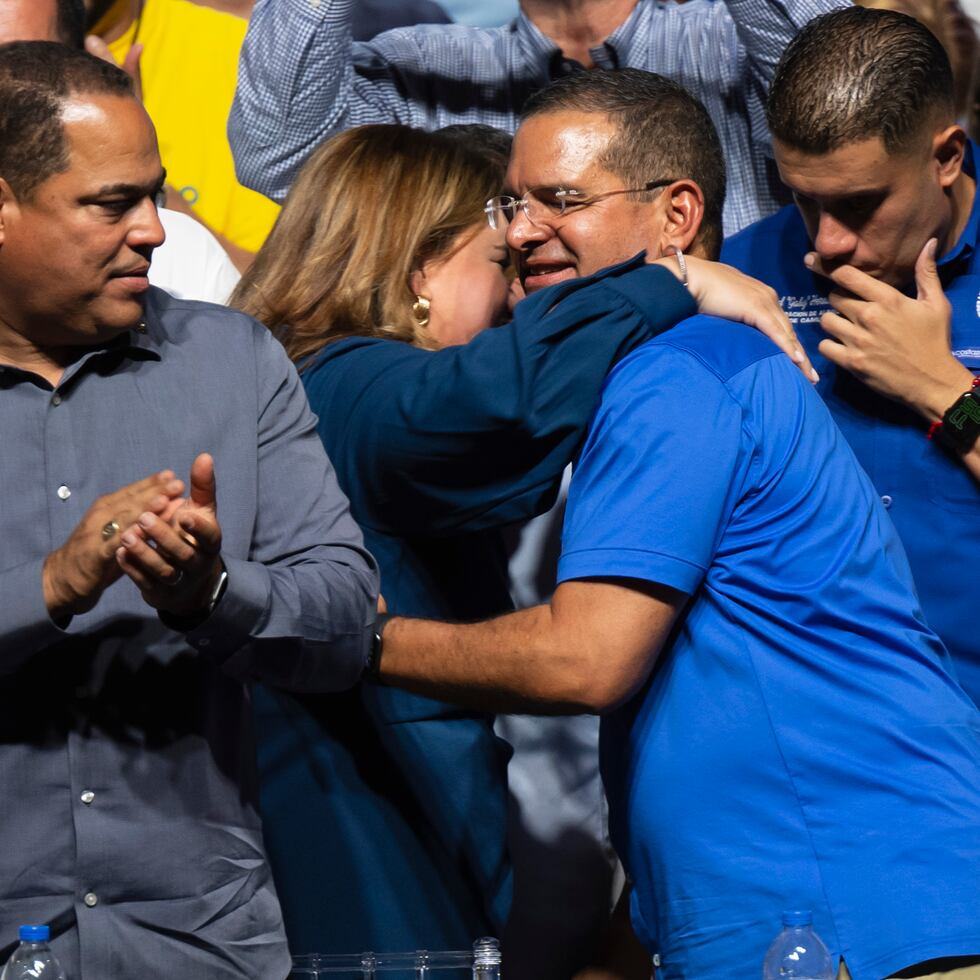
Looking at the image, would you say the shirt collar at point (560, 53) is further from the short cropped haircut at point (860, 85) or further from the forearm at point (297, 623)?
the forearm at point (297, 623)

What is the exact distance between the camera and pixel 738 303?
2107mm

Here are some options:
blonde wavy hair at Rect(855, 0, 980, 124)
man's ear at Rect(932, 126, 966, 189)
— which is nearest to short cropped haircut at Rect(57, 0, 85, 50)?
blonde wavy hair at Rect(855, 0, 980, 124)

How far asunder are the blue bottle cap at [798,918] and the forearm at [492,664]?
330mm

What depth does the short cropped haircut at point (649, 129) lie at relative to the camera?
2.28 metres

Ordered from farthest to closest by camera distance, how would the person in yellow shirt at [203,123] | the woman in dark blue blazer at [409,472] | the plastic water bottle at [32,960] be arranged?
the person in yellow shirt at [203,123] → the woman in dark blue blazer at [409,472] → the plastic water bottle at [32,960]

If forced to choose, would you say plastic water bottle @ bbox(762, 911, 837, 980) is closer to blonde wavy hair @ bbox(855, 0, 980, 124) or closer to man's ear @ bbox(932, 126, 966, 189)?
man's ear @ bbox(932, 126, 966, 189)

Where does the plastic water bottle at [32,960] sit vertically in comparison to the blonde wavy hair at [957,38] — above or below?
below

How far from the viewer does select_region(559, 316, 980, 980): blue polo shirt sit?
1.77 m

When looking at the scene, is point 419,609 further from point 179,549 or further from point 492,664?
point 179,549

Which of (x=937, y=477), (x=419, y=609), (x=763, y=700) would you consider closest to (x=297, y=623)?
(x=419, y=609)

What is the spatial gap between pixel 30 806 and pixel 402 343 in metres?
0.94

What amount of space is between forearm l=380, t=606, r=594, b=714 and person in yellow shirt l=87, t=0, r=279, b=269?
5.09 ft

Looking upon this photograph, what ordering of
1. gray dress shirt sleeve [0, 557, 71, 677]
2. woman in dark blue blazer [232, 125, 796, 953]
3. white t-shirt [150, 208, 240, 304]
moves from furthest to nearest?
white t-shirt [150, 208, 240, 304]
woman in dark blue blazer [232, 125, 796, 953]
gray dress shirt sleeve [0, 557, 71, 677]

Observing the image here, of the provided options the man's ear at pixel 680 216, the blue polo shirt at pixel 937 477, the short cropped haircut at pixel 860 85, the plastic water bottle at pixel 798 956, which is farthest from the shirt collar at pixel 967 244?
the plastic water bottle at pixel 798 956
